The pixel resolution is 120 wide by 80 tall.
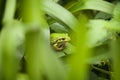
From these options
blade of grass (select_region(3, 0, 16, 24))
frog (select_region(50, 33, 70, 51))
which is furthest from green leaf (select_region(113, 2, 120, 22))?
blade of grass (select_region(3, 0, 16, 24))

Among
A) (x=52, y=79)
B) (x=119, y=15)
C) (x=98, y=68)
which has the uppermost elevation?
(x=119, y=15)

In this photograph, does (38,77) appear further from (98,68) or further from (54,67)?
(98,68)

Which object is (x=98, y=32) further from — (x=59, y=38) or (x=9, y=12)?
(x=9, y=12)

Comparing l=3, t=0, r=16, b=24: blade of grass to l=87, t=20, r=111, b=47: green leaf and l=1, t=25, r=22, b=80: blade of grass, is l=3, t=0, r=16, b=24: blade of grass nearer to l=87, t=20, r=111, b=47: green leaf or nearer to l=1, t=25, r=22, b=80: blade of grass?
l=1, t=25, r=22, b=80: blade of grass

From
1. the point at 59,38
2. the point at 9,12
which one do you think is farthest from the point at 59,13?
the point at 9,12

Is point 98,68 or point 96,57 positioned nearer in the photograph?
point 96,57

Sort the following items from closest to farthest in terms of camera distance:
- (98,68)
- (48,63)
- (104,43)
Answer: (48,63), (104,43), (98,68)

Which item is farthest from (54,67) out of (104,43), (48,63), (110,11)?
(110,11)
